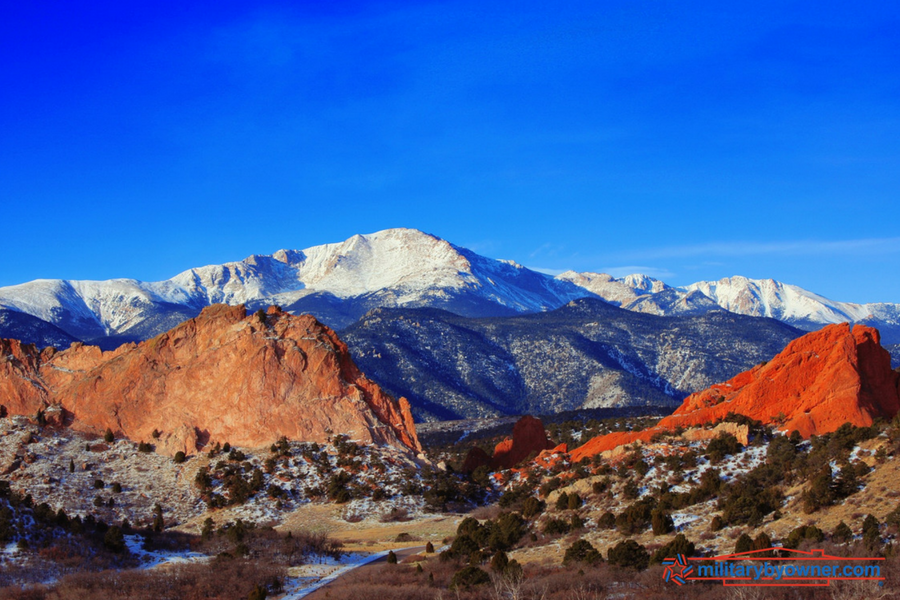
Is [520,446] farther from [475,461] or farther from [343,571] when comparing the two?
[343,571]

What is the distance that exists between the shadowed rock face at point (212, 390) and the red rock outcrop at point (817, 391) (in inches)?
805

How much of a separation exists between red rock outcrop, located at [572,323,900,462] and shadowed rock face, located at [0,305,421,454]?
805 inches

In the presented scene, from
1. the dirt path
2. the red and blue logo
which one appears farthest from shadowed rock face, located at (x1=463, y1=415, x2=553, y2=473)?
the red and blue logo

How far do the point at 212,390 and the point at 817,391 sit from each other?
1778 inches

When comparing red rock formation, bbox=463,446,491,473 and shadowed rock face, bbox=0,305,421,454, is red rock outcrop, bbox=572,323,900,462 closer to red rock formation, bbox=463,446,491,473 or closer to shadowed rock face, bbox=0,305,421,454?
red rock formation, bbox=463,446,491,473

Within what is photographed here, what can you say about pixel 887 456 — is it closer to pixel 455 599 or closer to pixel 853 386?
pixel 853 386

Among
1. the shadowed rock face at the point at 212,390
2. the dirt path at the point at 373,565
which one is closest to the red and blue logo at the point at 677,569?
the dirt path at the point at 373,565

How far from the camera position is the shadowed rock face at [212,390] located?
199 feet

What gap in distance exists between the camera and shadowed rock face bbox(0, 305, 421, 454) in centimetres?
6059

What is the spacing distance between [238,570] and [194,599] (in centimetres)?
463

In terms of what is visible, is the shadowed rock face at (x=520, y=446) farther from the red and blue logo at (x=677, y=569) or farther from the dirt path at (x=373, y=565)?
the red and blue logo at (x=677, y=569)

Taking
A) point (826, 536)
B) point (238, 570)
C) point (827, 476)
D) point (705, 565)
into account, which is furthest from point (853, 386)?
point (238, 570)

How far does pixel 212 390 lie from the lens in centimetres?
6122

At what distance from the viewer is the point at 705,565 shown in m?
30.1
